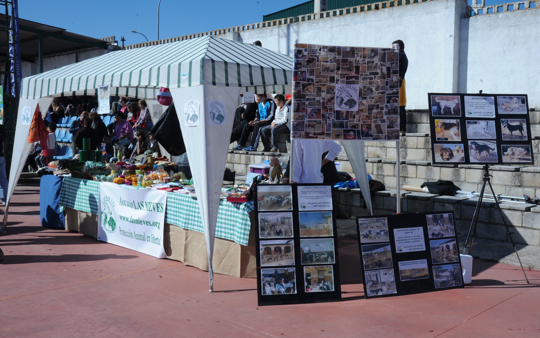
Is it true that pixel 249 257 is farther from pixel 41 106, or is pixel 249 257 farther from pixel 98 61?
pixel 41 106

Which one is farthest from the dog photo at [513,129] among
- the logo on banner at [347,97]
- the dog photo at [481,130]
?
the logo on banner at [347,97]

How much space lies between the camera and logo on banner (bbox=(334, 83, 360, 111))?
511 centimetres

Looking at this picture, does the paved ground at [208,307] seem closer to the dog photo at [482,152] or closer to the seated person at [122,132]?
the dog photo at [482,152]

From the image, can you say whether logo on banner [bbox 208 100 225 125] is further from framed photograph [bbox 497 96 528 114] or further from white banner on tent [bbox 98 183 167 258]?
framed photograph [bbox 497 96 528 114]

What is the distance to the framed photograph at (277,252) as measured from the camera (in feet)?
15.2

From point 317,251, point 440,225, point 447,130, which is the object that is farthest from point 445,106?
point 317,251

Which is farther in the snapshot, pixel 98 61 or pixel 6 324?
pixel 98 61

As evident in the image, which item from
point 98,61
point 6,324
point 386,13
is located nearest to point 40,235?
point 98,61

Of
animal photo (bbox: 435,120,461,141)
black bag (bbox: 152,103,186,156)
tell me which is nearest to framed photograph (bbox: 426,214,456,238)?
animal photo (bbox: 435,120,461,141)

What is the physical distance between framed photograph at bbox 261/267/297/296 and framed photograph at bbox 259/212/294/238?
1.07 feet

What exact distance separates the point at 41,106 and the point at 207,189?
426cm

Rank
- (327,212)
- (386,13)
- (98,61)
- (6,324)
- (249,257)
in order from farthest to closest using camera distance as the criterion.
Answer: (386,13), (98,61), (249,257), (327,212), (6,324)

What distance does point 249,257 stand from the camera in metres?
5.41

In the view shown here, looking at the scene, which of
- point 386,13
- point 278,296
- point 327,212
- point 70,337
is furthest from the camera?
point 386,13
